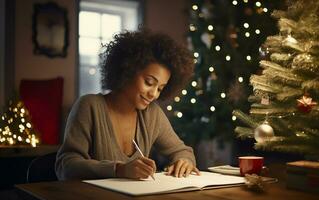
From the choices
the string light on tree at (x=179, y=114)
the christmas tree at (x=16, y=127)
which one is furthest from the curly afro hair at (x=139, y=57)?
the string light on tree at (x=179, y=114)

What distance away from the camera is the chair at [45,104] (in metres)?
3.69

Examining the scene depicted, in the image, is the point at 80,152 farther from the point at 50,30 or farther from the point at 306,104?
the point at 50,30

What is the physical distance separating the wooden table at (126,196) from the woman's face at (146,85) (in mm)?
580

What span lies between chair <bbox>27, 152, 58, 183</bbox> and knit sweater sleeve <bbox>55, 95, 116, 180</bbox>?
36 millimetres

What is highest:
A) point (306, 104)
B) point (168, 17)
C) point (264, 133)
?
point (168, 17)

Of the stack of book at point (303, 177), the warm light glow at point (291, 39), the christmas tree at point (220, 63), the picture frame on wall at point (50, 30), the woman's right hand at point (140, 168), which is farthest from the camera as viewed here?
the picture frame on wall at point (50, 30)

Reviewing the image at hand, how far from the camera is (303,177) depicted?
4.03 feet

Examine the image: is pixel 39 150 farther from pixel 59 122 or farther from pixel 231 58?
pixel 231 58

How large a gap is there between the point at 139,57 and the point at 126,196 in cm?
82

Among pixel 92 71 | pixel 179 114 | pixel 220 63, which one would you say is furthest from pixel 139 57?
pixel 92 71

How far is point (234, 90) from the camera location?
346 centimetres

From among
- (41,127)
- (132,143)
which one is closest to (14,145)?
A: (41,127)

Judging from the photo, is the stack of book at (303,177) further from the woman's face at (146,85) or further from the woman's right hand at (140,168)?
the woman's face at (146,85)

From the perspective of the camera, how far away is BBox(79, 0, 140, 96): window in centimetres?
412
